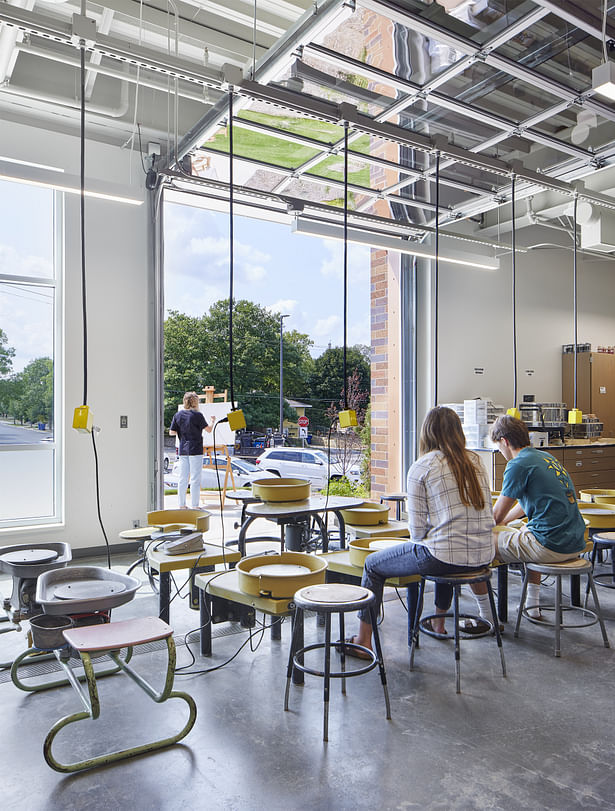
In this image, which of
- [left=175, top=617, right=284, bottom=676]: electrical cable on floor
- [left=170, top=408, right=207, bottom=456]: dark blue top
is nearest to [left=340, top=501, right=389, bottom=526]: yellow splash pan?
[left=175, top=617, right=284, bottom=676]: electrical cable on floor

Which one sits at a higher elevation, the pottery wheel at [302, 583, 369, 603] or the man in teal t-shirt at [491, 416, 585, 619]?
the man in teal t-shirt at [491, 416, 585, 619]

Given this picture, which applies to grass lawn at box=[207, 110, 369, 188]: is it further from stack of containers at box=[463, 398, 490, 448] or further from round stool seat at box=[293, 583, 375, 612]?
round stool seat at box=[293, 583, 375, 612]

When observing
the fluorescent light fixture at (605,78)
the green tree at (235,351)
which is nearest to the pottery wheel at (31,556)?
the fluorescent light fixture at (605,78)

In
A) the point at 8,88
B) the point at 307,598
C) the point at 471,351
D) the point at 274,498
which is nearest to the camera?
the point at 307,598

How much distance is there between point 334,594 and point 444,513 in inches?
29.0

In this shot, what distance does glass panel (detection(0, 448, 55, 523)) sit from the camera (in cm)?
533

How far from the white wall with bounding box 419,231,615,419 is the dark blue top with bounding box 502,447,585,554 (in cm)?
355

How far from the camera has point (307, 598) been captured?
250 centimetres

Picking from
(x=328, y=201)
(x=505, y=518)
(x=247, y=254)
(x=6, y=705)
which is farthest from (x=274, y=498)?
(x=247, y=254)

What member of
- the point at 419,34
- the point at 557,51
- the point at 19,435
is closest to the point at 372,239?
the point at 557,51

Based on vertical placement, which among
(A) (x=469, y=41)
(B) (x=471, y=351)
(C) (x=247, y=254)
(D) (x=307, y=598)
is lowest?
(D) (x=307, y=598)

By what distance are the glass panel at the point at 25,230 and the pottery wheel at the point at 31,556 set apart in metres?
3.20

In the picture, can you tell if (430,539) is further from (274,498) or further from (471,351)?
(471,351)

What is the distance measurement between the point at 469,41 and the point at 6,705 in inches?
156
